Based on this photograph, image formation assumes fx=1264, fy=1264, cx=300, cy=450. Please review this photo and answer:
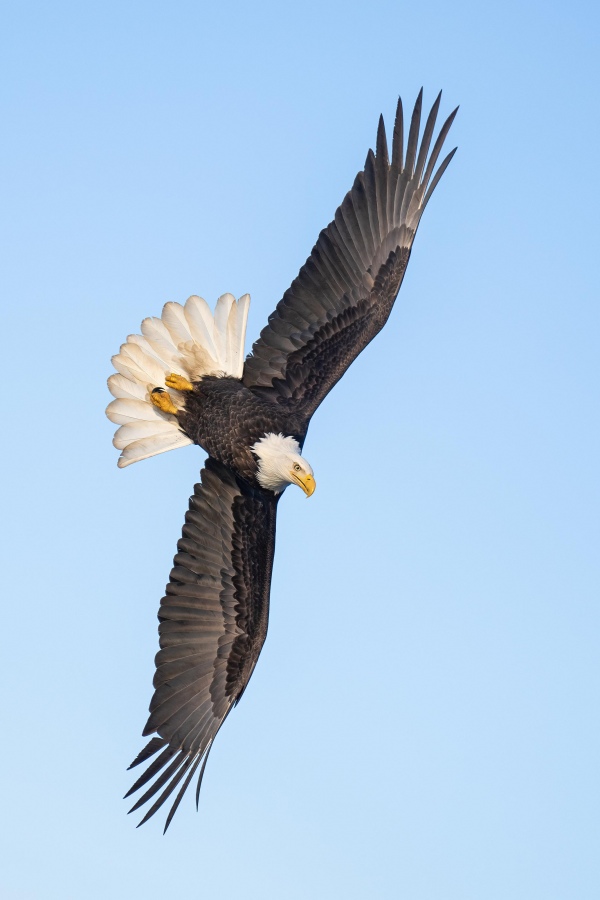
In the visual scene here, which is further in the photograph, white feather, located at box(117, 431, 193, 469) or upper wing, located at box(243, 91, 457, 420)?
white feather, located at box(117, 431, 193, 469)

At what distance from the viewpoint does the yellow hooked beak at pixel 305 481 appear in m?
8.55

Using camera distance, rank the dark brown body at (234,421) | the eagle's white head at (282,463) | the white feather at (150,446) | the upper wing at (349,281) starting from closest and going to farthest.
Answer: the eagle's white head at (282,463), the dark brown body at (234,421), the upper wing at (349,281), the white feather at (150,446)

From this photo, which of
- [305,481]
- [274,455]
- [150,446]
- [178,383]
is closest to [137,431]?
[150,446]

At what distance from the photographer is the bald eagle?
8.70 metres

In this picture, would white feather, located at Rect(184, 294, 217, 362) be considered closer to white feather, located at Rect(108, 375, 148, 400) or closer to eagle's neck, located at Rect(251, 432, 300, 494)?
white feather, located at Rect(108, 375, 148, 400)

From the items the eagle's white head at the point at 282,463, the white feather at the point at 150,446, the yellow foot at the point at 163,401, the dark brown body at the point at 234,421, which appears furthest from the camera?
the white feather at the point at 150,446

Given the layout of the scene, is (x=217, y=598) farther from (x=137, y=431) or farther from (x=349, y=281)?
(x=349, y=281)

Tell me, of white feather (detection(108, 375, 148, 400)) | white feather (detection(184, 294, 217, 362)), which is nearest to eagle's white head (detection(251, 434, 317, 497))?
white feather (detection(184, 294, 217, 362))

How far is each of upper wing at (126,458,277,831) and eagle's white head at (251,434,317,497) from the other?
37 cm

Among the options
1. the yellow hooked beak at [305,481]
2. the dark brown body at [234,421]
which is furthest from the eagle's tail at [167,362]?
the yellow hooked beak at [305,481]

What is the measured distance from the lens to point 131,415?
9375 millimetres

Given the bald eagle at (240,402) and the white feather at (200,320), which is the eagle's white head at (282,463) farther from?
the white feather at (200,320)

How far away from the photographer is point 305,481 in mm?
8547

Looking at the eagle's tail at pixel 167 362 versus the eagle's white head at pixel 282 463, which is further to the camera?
the eagle's tail at pixel 167 362
